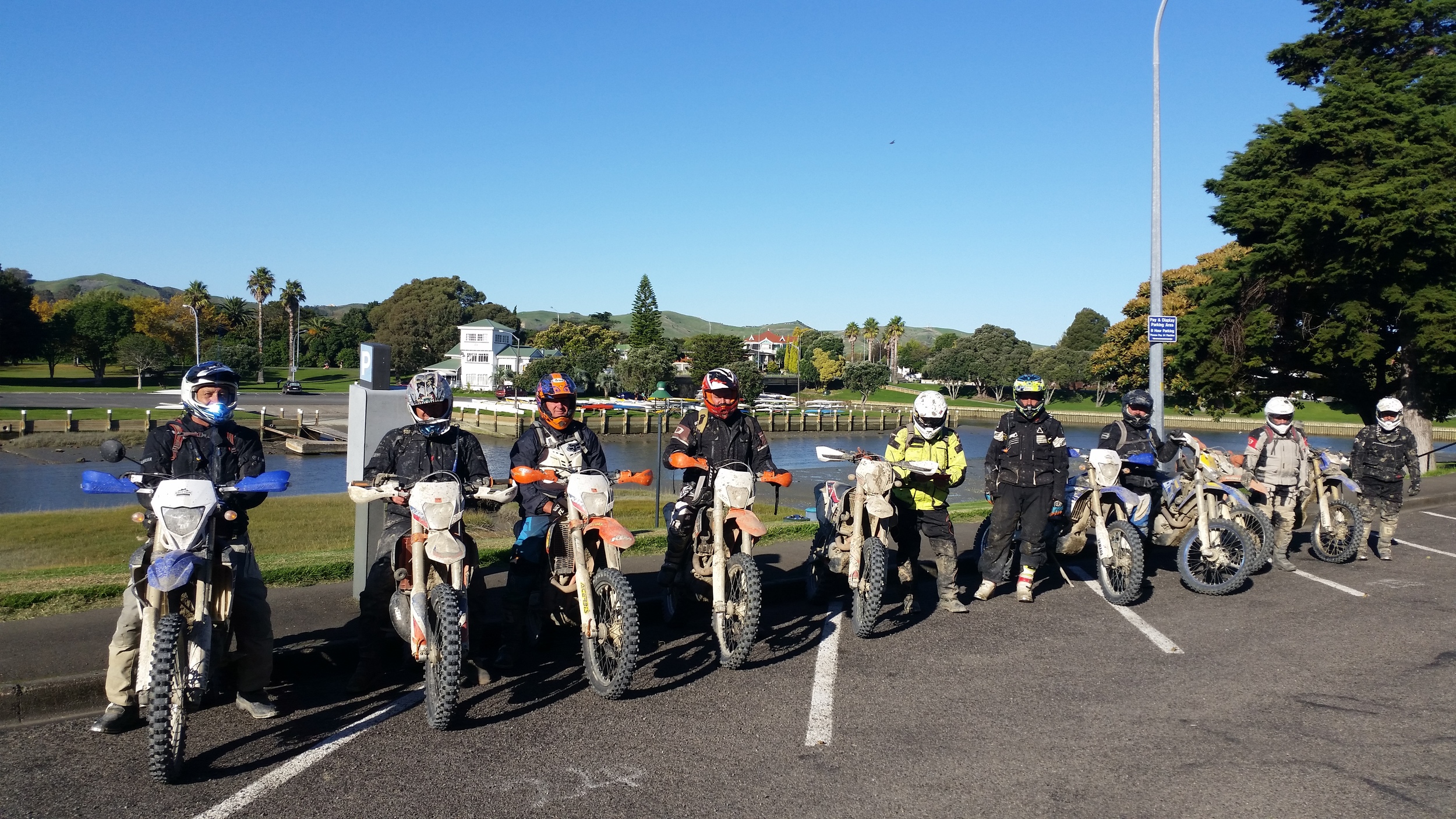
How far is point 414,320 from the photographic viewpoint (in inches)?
4862

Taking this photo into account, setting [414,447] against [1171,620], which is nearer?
[414,447]

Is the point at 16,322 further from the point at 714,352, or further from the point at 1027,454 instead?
the point at 1027,454

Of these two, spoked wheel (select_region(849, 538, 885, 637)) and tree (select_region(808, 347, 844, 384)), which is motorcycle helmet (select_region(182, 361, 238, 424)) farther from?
tree (select_region(808, 347, 844, 384))

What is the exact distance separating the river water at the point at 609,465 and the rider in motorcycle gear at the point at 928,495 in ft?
14.6

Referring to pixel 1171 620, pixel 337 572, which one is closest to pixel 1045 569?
pixel 1171 620

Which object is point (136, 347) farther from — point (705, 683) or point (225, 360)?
point (705, 683)

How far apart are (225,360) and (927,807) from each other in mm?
99267

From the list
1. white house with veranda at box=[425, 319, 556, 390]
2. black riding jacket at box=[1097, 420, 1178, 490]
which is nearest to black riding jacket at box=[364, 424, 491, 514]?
black riding jacket at box=[1097, 420, 1178, 490]

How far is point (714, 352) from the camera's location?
4183 inches

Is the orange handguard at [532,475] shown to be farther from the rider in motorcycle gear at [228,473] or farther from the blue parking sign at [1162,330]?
the blue parking sign at [1162,330]

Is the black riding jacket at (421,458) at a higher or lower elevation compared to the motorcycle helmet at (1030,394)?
lower

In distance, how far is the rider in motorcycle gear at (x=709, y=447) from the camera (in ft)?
21.8

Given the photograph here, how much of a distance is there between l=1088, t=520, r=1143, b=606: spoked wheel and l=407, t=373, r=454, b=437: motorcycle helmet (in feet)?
18.2

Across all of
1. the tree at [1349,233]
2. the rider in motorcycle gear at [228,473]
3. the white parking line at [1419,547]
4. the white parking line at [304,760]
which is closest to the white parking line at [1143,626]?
the white parking line at [1419,547]
